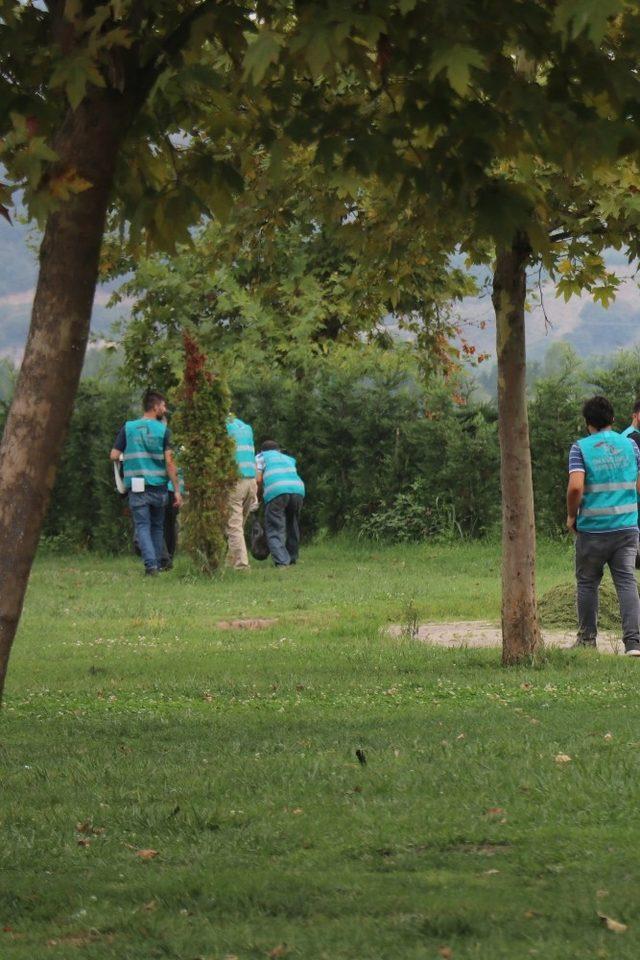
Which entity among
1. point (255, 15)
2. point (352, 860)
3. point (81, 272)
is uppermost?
point (255, 15)

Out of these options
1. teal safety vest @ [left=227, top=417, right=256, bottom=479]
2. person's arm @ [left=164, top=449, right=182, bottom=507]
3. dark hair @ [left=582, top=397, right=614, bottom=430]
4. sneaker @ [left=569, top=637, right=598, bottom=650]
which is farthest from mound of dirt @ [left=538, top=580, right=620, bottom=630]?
teal safety vest @ [left=227, top=417, right=256, bottom=479]

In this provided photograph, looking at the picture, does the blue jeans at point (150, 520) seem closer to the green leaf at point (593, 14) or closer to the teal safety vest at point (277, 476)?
the teal safety vest at point (277, 476)

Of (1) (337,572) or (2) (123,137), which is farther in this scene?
(1) (337,572)

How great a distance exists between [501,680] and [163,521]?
11.4 m

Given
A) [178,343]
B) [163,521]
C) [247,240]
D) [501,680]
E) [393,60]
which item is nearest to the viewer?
[393,60]

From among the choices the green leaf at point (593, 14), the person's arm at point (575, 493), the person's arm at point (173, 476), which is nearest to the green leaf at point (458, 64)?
the green leaf at point (593, 14)

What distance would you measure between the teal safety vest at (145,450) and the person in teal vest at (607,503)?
9.08m

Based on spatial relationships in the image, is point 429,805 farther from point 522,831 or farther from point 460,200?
point 460,200

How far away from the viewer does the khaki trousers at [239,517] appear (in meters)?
21.6

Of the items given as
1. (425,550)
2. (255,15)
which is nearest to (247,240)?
(255,15)

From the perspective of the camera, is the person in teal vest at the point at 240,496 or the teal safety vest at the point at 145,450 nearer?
the teal safety vest at the point at 145,450

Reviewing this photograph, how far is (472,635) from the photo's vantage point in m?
14.4

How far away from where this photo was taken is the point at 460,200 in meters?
6.05

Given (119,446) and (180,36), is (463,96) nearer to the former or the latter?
(180,36)
